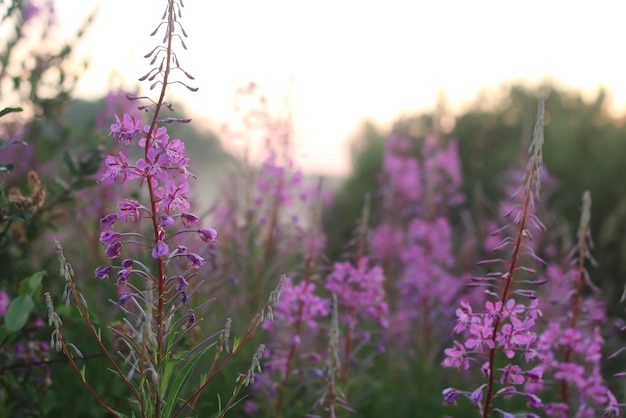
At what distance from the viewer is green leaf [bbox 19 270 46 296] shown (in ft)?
5.82

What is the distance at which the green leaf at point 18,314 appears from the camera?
1.72 metres

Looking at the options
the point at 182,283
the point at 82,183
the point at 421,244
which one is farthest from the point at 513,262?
the point at 421,244

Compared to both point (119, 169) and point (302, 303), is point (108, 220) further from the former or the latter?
point (302, 303)

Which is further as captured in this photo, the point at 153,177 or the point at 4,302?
the point at 4,302

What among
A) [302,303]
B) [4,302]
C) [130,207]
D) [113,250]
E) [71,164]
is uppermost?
[71,164]

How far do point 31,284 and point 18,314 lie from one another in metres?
0.08

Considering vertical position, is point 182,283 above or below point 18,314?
above

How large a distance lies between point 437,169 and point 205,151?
2753cm

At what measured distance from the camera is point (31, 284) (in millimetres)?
1775

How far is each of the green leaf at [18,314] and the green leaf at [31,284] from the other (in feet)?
0.14

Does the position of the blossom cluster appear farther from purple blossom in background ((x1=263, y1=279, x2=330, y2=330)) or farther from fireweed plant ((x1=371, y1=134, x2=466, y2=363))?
fireweed plant ((x1=371, y1=134, x2=466, y2=363))

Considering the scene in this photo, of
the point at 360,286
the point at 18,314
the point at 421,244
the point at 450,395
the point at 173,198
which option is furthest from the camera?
the point at 421,244

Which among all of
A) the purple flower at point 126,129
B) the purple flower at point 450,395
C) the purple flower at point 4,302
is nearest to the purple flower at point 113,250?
the purple flower at point 126,129

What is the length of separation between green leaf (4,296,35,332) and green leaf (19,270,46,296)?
0.14ft
